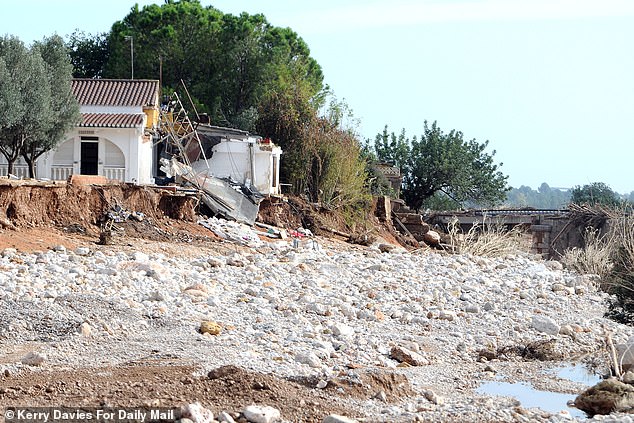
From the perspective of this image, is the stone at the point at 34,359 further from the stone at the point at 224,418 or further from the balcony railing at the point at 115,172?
the balcony railing at the point at 115,172

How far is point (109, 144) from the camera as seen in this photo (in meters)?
33.9

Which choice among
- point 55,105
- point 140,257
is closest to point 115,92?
point 55,105

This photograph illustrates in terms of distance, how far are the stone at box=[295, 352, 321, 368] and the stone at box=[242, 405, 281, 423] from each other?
2498 mm

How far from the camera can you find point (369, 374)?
1088 cm

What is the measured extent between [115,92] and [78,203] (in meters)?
13.2

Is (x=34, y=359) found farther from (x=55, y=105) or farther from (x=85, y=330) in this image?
(x=55, y=105)

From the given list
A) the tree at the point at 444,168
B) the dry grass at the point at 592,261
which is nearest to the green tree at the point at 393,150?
the tree at the point at 444,168

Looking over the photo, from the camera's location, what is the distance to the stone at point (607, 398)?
10852 mm

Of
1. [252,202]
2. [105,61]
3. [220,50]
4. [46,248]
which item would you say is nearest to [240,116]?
[220,50]

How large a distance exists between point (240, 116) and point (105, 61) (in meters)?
10.5

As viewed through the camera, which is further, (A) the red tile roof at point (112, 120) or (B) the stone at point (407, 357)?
(A) the red tile roof at point (112, 120)

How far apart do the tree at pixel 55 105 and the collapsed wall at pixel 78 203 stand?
6068mm

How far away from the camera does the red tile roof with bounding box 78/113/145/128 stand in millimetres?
33125

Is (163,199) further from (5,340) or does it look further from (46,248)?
(5,340)
